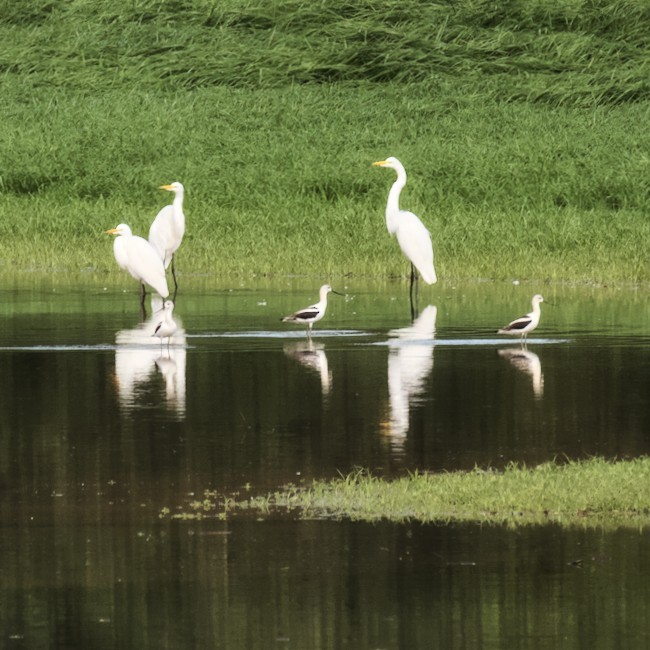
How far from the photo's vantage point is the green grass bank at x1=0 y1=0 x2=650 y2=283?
26.3 m

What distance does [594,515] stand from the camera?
9141 millimetres

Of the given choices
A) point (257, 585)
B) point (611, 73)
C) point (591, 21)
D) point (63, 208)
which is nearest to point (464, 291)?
point (63, 208)

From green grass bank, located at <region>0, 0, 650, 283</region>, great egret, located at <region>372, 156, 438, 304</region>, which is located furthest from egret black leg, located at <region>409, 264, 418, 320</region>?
green grass bank, located at <region>0, 0, 650, 283</region>

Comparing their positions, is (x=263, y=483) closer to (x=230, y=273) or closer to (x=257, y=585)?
(x=257, y=585)

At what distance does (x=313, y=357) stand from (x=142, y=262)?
574cm

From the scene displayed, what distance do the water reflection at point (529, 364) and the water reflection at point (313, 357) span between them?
1.53 m

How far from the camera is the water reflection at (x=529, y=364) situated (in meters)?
13.9

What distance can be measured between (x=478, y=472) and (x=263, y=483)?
46.4 inches

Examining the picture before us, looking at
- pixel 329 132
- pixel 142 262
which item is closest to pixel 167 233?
pixel 142 262

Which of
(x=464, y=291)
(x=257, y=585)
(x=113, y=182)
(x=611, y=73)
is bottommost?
(x=257, y=585)

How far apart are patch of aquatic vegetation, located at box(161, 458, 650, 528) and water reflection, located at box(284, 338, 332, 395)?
383 centimetres

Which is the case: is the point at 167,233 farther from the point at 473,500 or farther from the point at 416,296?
the point at 473,500

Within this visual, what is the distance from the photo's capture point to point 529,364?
50.3ft

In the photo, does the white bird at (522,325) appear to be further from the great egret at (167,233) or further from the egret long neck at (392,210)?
the great egret at (167,233)
